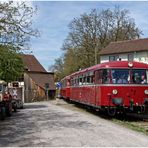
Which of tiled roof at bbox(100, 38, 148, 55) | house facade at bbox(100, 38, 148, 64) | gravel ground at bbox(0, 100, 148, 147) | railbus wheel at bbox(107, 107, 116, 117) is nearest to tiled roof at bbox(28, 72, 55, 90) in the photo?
house facade at bbox(100, 38, 148, 64)

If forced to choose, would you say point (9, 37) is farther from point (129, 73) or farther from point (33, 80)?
point (33, 80)

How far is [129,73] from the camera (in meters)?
24.7

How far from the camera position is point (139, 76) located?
2483cm

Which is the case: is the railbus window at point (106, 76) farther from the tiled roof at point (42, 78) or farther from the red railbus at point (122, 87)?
the tiled roof at point (42, 78)

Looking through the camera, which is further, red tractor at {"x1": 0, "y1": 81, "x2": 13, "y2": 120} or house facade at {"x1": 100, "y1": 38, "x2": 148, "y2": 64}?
house facade at {"x1": 100, "y1": 38, "x2": 148, "y2": 64}

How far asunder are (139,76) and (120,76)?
1.06 m

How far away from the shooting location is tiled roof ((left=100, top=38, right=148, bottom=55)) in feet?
240

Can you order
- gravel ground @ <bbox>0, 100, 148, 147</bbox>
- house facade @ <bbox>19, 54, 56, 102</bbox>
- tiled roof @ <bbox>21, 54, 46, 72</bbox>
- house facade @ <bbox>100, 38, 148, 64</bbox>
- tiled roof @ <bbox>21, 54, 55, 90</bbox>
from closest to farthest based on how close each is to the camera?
gravel ground @ <bbox>0, 100, 148, 147</bbox>, house facade @ <bbox>100, 38, 148, 64</bbox>, house facade @ <bbox>19, 54, 56, 102</bbox>, tiled roof @ <bbox>21, 54, 55, 90</bbox>, tiled roof @ <bbox>21, 54, 46, 72</bbox>

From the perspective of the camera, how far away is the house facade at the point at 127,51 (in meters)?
72.1

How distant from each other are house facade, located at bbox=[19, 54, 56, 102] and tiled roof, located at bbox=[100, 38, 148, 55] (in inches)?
476

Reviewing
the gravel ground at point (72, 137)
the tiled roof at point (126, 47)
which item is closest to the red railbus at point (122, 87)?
the gravel ground at point (72, 137)

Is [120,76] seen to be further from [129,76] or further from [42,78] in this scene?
[42,78]

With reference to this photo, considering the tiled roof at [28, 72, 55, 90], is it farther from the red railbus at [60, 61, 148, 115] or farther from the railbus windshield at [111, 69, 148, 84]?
the railbus windshield at [111, 69, 148, 84]

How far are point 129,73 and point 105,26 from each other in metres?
58.5
